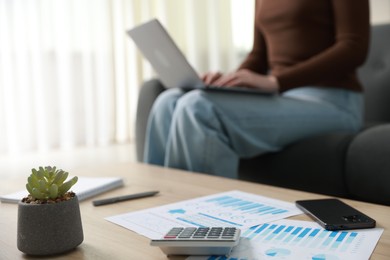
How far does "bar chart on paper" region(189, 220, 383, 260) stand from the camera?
476mm

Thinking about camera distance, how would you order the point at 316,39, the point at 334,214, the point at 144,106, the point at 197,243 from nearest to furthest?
1. the point at 197,243
2. the point at 334,214
3. the point at 316,39
4. the point at 144,106

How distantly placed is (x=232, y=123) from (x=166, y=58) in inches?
10.1

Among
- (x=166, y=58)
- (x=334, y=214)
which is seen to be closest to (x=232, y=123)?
(x=166, y=58)

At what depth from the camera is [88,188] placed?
32.0 inches

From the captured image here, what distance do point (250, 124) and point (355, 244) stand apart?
631 millimetres

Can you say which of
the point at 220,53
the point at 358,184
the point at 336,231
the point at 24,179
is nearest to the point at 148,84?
the point at 24,179

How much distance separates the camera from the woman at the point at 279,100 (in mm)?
1065

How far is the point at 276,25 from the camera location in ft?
4.64

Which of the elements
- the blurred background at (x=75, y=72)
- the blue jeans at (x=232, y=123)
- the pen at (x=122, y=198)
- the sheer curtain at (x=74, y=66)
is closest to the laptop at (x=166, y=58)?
the blue jeans at (x=232, y=123)

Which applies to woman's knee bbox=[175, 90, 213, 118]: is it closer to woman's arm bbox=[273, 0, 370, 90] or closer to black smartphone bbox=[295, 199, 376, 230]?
woman's arm bbox=[273, 0, 370, 90]

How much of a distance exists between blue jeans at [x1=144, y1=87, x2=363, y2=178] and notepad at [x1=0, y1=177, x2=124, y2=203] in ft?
0.80

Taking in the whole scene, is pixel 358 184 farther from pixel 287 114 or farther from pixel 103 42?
pixel 103 42

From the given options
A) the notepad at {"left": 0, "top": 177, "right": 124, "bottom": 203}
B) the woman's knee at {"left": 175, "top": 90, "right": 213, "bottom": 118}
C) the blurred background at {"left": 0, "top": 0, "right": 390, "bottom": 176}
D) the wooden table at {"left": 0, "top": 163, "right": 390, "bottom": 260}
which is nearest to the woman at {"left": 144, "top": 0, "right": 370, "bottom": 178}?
the woman's knee at {"left": 175, "top": 90, "right": 213, "bottom": 118}

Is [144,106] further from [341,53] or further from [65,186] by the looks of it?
[65,186]
